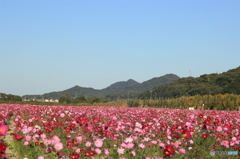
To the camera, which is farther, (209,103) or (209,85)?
(209,85)

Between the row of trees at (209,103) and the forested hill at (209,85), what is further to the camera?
the forested hill at (209,85)

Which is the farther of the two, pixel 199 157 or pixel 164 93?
pixel 164 93

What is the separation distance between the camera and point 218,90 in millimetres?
84438

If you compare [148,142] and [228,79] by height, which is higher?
[228,79]

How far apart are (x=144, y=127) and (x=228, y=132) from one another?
5.80 feet

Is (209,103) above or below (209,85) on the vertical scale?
below

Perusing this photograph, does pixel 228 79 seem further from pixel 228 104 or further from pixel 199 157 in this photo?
pixel 199 157

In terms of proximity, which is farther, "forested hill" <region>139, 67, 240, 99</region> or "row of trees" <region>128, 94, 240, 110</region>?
"forested hill" <region>139, 67, 240, 99</region>

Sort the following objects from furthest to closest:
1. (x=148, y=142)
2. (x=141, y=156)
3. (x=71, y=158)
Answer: (x=148, y=142), (x=141, y=156), (x=71, y=158)

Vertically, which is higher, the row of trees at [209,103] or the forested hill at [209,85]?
the forested hill at [209,85]

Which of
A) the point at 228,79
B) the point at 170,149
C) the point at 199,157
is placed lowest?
the point at 199,157

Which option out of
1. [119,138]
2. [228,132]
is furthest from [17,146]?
[228,132]

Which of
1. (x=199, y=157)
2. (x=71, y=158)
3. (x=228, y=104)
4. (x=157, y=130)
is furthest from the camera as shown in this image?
(x=228, y=104)

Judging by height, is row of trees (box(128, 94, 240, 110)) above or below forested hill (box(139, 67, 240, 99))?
below
